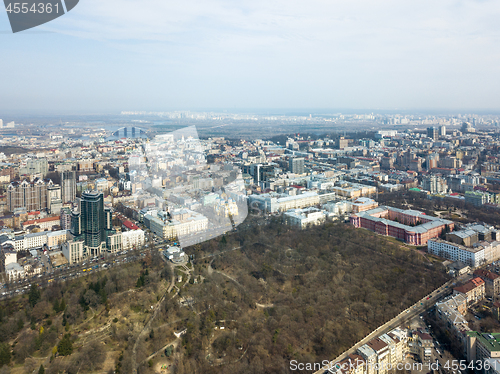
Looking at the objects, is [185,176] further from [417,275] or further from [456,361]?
[456,361]

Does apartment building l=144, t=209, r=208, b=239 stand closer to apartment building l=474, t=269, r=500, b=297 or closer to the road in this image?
the road

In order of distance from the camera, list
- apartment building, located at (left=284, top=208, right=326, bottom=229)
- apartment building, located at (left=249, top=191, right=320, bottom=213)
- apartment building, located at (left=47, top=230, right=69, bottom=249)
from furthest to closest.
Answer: apartment building, located at (left=249, top=191, right=320, bottom=213)
apartment building, located at (left=284, top=208, right=326, bottom=229)
apartment building, located at (left=47, top=230, right=69, bottom=249)

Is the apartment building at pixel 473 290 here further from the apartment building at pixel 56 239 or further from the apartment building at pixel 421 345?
the apartment building at pixel 56 239

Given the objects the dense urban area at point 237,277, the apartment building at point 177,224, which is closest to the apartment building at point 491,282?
the dense urban area at point 237,277

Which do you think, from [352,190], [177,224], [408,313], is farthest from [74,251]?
[352,190]

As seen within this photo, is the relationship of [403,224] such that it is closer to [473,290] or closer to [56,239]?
[473,290]

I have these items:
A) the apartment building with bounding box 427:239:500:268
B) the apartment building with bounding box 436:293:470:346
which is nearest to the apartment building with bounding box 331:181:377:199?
the apartment building with bounding box 427:239:500:268
